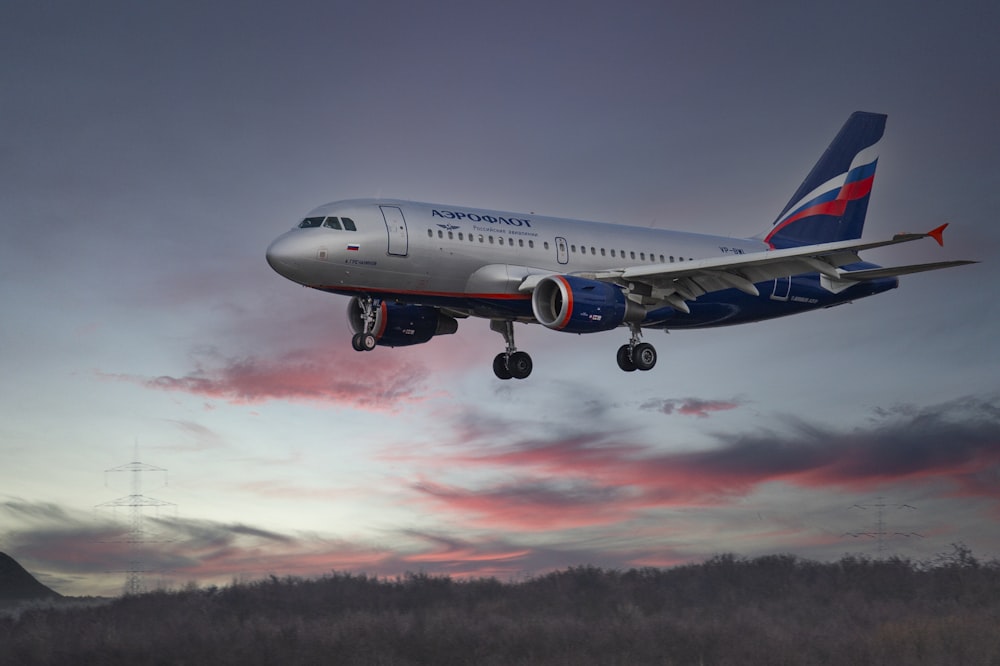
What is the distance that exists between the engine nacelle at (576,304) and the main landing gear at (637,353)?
3.45 m

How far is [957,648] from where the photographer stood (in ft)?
251

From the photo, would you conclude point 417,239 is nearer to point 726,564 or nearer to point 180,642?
point 180,642

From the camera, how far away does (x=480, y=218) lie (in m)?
41.2

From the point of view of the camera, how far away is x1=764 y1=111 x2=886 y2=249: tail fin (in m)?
54.9

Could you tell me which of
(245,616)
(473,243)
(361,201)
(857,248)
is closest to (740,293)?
(857,248)

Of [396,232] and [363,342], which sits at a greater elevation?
[396,232]

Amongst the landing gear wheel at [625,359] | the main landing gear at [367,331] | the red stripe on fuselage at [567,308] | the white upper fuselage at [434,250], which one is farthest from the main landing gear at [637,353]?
the main landing gear at [367,331]

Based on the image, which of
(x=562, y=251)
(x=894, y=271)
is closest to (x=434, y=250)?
(x=562, y=251)

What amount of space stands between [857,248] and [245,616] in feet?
213

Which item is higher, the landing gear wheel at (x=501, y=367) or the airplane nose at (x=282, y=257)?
the airplane nose at (x=282, y=257)

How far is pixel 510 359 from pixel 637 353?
5.10 m

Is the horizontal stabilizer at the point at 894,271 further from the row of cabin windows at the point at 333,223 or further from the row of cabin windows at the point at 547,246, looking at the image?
the row of cabin windows at the point at 333,223

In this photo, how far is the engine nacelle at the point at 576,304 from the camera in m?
39.6

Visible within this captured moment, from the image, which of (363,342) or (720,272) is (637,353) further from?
(363,342)
